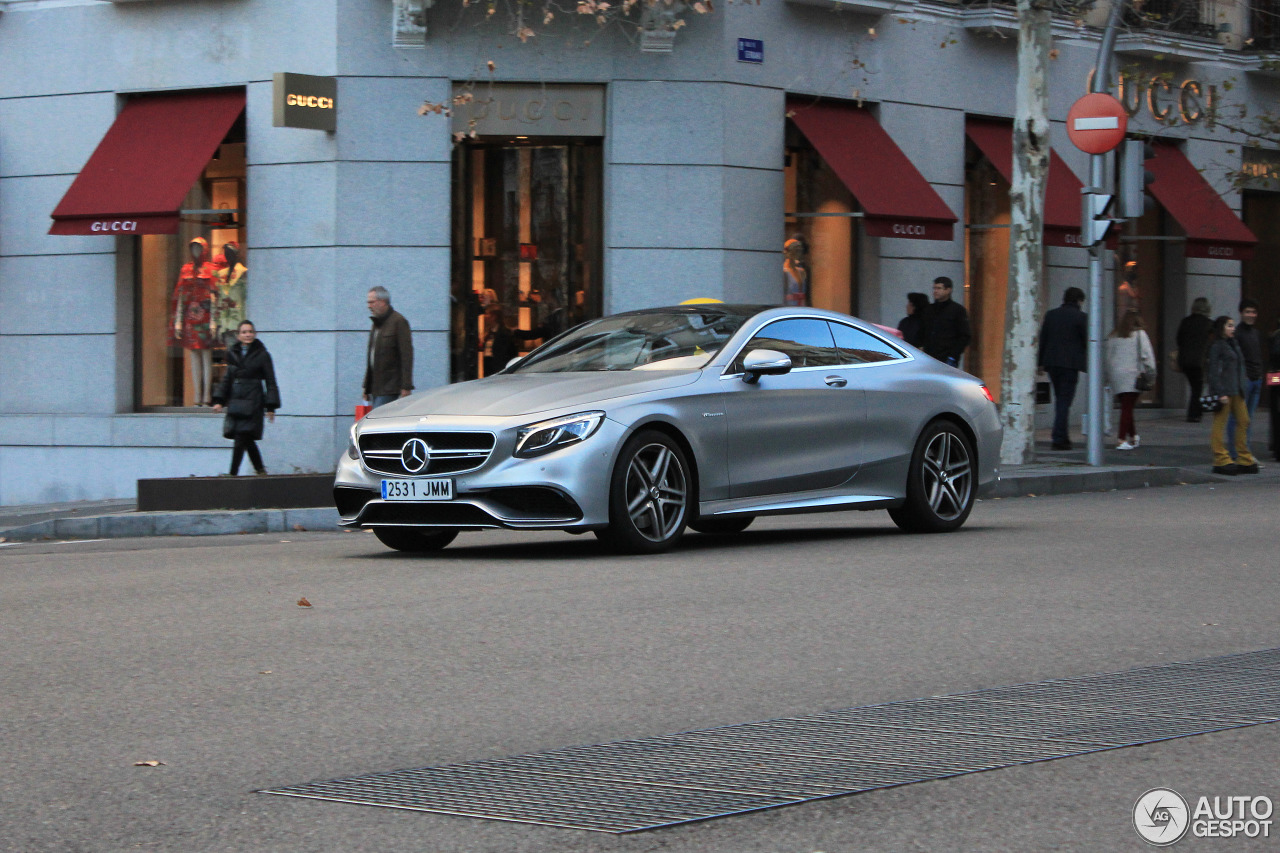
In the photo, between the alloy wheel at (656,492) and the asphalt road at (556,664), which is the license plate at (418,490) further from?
the alloy wheel at (656,492)

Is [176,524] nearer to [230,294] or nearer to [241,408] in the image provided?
[241,408]

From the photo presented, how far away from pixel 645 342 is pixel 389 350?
20.8 feet

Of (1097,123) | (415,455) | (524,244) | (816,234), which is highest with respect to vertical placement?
(1097,123)

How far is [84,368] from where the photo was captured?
1997cm

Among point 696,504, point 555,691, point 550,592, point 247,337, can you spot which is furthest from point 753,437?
point 247,337

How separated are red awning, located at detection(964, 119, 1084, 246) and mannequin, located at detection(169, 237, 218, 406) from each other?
381 inches

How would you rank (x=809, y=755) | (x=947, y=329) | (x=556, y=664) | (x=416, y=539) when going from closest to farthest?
(x=809, y=755) < (x=556, y=664) < (x=416, y=539) < (x=947, y=329)

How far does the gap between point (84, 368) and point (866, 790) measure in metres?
17.2

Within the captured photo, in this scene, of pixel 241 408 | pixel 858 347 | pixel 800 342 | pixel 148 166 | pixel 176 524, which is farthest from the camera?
pixel 148 166

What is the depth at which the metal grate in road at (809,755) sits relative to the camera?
4.21m

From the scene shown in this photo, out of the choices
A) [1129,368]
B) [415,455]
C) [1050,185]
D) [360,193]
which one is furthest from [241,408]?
[1050,185]

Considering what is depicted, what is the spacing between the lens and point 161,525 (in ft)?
44.4

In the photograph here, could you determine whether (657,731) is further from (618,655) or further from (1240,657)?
(1240,657)

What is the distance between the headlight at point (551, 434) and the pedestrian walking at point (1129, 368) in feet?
40.2
